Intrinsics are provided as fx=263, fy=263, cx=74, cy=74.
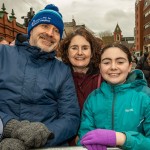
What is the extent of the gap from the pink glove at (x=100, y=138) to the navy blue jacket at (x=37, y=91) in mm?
501

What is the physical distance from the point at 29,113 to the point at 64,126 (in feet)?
1.06

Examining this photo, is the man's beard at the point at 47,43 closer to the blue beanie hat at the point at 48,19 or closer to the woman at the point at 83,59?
the blue beanie hat at the point at 48,19

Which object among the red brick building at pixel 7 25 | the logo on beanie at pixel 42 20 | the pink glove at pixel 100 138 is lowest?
the pink glove at pixel 100 138

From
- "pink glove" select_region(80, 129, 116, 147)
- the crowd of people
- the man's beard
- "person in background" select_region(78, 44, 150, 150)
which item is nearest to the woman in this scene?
the crowd of people

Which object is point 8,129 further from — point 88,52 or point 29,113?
point 88,52

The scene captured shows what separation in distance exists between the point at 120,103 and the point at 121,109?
0.18 feet

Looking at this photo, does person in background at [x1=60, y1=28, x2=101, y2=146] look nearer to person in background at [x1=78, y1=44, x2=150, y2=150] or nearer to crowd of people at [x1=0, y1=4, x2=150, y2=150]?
crowd of people at [x1=0, y1=4, x2=150, y2=150]

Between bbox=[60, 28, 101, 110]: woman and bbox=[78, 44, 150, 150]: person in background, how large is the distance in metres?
0.41

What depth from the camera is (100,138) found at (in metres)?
1.63

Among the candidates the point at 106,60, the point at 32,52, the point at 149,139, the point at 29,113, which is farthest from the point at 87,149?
the point at 32,52

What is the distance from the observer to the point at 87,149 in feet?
4.90

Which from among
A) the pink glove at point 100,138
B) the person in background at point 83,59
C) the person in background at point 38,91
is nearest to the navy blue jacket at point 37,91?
the person in background at point 38,91

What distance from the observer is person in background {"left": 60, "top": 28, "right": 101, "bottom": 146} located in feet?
9.14

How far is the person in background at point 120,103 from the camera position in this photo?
207 cm
